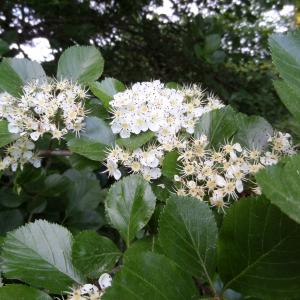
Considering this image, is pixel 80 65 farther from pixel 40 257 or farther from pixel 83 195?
pixel 40 257

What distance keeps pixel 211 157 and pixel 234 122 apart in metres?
0.08

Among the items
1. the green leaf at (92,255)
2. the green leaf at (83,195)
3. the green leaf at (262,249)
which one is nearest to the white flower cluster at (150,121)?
the green leaf at (92,255)

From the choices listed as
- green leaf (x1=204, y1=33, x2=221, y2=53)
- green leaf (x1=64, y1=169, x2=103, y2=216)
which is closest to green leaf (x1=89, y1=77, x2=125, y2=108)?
green leaf (x1=64, y1=169, x2=103, y2=216)

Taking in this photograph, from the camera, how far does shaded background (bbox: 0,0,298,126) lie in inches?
78.1

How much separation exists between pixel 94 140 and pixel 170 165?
0.16 meters

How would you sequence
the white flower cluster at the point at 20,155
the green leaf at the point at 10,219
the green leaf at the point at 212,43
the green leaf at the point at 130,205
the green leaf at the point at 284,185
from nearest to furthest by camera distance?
the green leaf at the point at 284,185 < the green leaf at the point at 130,205 < the white flower cluster at the point at 20,155 < the green leaf at the point at 10,219 < the green leaf at the point at 212,43

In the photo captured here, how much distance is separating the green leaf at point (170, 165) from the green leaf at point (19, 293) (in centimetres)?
25

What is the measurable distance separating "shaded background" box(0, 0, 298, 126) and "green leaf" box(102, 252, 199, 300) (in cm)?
140

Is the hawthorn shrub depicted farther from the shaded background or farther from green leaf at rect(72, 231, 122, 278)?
the shaded background

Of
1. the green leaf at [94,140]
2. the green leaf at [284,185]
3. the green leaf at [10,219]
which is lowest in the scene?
the green leaf at [10,219]

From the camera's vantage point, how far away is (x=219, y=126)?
74 centimetres

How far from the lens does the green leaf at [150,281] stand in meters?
0.48

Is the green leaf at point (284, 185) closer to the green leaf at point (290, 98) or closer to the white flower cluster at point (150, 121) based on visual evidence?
the green leaf at point (290, 98)

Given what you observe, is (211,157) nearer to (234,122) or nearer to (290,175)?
(234,122)
